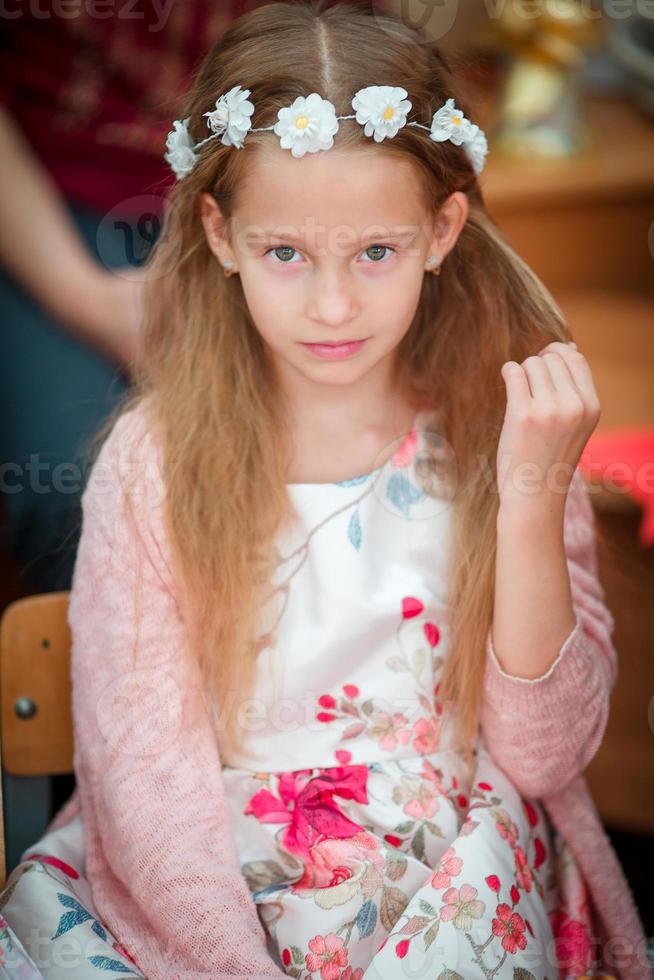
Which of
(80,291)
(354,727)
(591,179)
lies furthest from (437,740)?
(591,179)

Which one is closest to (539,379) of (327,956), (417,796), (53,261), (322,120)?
(322,120)

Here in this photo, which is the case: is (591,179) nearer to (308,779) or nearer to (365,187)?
(365,187)

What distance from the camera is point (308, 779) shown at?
984 mm

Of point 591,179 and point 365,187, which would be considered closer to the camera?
point 365,187

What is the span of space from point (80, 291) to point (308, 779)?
794mm

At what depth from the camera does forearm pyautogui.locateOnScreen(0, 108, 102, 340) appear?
149 cm

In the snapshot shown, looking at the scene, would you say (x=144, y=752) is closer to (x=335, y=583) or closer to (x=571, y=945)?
(x=335, y=583)

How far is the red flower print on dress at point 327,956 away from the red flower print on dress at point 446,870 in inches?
3.4

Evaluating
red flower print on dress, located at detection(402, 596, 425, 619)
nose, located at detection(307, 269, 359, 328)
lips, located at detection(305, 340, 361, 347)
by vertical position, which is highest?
nose, located at detection(307, 269, 359, 328)

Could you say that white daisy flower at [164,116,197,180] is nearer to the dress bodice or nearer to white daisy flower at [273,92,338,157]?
white daisy flower at [273,92,338,157]

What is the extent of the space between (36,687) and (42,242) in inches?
27.2

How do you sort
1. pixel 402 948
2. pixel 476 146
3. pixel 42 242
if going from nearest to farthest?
1. pixel 402 948
2. pixel 476 146
3. pixel 42 242

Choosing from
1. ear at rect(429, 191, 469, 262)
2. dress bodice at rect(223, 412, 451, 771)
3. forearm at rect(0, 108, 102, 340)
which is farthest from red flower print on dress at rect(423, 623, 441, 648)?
forearm at rect(0, 108, 102, 340)

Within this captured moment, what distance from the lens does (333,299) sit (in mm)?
880
